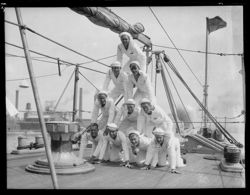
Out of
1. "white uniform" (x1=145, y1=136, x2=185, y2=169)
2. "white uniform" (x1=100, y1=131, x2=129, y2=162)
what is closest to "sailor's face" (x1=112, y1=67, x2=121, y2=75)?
"white uniform" (x1=100, y1=131, x2=129, y2=162)

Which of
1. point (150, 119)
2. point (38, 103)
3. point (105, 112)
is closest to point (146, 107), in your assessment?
point (150, 119)

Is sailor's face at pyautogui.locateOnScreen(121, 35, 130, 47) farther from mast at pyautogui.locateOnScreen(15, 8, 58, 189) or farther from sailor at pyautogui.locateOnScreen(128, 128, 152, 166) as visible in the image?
mast at pyautogui.locateOnScreen(15, 8, 58, 189)

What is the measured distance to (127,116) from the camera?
17.8 feet

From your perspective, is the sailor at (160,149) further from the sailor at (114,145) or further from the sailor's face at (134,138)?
the sailor at (114,145)

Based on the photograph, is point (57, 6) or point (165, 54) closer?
point (57, 6)

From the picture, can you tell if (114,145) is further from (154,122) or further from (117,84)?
(117,84)

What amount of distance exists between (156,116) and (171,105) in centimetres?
210

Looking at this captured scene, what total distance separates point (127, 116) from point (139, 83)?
0.59m

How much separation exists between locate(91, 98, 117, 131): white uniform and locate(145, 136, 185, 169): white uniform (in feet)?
3.11

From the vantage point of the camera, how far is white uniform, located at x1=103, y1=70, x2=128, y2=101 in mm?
5650
